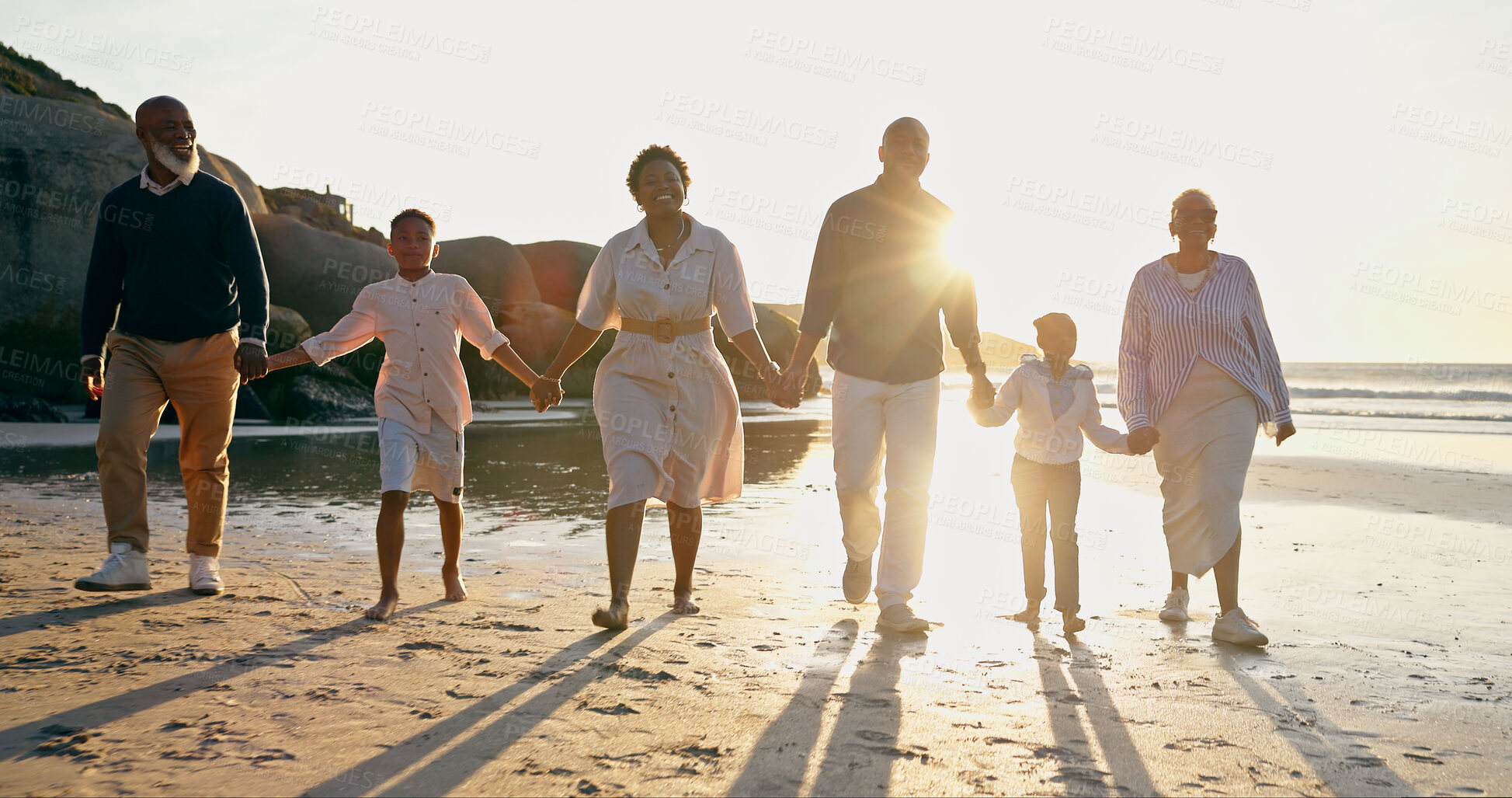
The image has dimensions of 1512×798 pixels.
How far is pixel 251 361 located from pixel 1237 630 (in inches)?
178

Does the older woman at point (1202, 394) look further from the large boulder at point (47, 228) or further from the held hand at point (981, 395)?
the large boulder at point (47, 228)

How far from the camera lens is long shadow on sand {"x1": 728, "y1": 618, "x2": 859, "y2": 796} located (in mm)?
2578

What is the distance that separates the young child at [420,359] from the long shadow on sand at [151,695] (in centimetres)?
89

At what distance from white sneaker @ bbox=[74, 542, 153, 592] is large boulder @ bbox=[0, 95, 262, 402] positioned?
1396 cm

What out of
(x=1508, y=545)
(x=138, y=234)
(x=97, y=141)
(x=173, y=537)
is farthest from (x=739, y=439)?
(x=97, y=141)

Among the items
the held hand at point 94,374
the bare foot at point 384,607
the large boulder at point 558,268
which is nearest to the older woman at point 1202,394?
the bare foot at point 384,607

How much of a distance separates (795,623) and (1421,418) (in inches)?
1002

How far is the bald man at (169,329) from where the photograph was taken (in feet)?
15.7

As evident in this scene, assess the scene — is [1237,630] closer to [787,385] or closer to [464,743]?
[787,385]

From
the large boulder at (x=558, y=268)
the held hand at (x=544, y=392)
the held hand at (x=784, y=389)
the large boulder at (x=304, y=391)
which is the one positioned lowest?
the large boulder at (x=304, y=391)

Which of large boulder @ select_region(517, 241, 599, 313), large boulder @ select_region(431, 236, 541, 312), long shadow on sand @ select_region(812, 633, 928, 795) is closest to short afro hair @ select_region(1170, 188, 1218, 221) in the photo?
long shadow on sand @ select_region(812, 633, 928, 795)

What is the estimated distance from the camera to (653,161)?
4762 millimetres

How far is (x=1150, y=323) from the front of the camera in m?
4.96

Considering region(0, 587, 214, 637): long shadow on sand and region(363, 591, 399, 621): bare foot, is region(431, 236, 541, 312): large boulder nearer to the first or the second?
region(0, 587, 214, 637): long shadow on sand
